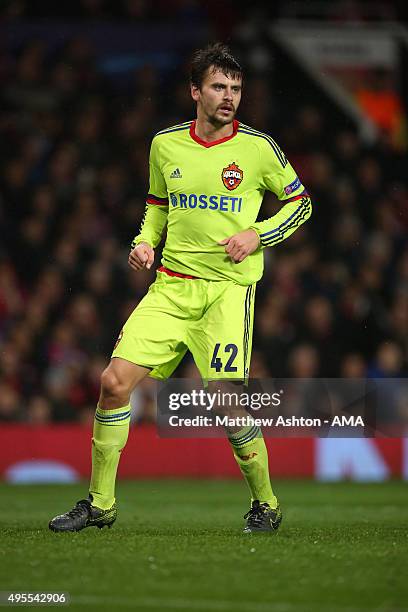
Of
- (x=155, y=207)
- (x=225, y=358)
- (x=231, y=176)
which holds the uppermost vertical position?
(x=231, y=176)

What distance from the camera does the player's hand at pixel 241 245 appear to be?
6.15m

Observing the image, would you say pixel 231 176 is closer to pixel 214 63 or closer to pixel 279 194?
pixel 279 194

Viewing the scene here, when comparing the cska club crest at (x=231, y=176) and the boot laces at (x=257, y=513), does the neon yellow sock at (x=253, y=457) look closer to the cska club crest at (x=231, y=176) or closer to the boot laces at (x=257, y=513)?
the boot laces at (x=257, y=513)

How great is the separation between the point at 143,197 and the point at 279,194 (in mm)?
7053

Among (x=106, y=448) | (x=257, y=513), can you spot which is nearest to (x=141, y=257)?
(x=106, y=448)

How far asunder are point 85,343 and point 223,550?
21.6 feet

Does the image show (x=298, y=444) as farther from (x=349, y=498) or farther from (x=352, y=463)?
(x=349, y=498)

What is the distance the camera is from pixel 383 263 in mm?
13203

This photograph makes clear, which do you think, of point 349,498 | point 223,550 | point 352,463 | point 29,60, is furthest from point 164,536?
point 29,60

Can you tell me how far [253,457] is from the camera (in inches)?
249

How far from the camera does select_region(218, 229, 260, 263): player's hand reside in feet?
20.2

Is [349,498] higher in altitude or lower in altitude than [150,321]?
lower

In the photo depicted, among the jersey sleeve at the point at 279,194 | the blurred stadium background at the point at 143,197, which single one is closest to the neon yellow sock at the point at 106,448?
the jersey sleeve at the point at 279,194

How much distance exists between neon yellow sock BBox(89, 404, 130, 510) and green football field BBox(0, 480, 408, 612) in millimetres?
195
